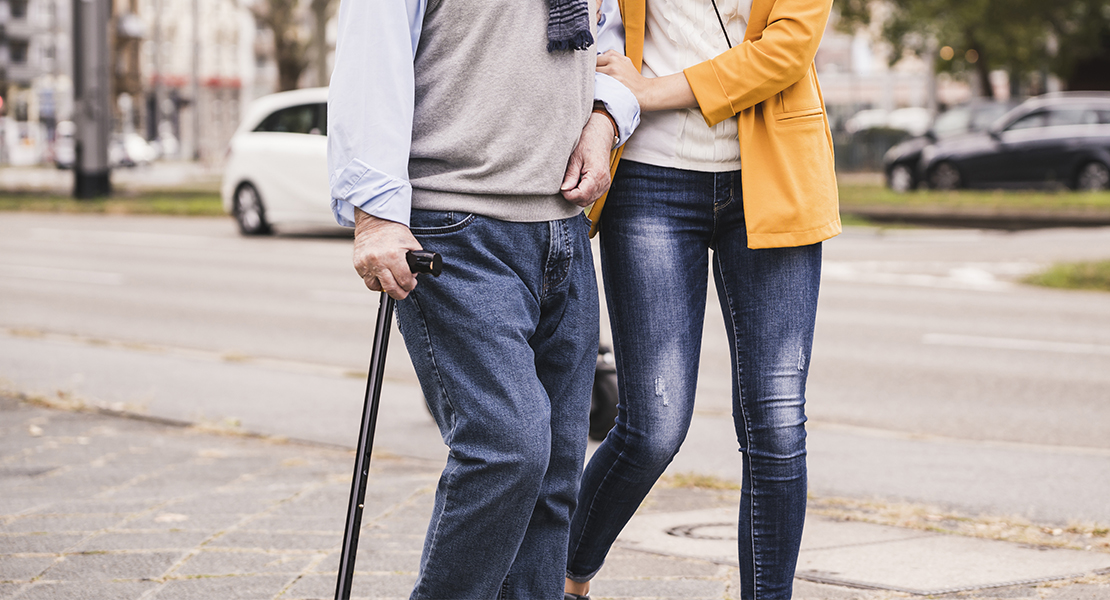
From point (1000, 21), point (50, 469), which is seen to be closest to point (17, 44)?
point (1000, 21)

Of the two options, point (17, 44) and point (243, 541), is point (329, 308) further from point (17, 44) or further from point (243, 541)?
point (17, 44)

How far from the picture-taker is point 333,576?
10.9ft

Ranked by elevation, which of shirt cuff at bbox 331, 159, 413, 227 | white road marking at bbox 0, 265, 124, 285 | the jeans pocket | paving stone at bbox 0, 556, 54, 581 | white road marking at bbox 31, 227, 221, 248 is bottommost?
white road marking at bbox 31, 227, 221, 248

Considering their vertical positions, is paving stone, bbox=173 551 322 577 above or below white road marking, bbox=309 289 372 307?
above

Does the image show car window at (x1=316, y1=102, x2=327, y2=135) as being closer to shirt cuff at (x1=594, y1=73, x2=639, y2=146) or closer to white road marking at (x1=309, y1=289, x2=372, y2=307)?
white road marking at (x1=309, y1=289, x2=372, y2=307)

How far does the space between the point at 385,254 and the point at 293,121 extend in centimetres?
1404

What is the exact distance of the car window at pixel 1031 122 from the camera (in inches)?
823

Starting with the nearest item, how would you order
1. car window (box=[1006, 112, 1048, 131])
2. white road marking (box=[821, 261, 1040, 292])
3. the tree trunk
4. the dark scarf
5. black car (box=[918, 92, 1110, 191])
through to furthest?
the dark scarf < white road marking (box=[821, 261, 1040, 292]) < black car (box=[918, 92, 1110, 191]) < car window (box=[1006, 112, 1048, 131]) < the tree trunk

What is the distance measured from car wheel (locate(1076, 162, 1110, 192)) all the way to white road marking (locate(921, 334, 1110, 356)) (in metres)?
13.5

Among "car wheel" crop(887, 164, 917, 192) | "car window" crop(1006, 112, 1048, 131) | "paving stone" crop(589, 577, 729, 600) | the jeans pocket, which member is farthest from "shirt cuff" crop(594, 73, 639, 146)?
"car wheel" crop(887, 164, 917, 192)

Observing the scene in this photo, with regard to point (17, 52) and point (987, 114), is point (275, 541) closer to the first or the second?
point (987, 114)

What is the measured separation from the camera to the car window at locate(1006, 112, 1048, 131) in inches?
823

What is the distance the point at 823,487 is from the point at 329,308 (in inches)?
237

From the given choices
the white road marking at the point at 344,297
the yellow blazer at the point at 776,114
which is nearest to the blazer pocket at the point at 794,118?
the yellow blazer at the point at 776,114
